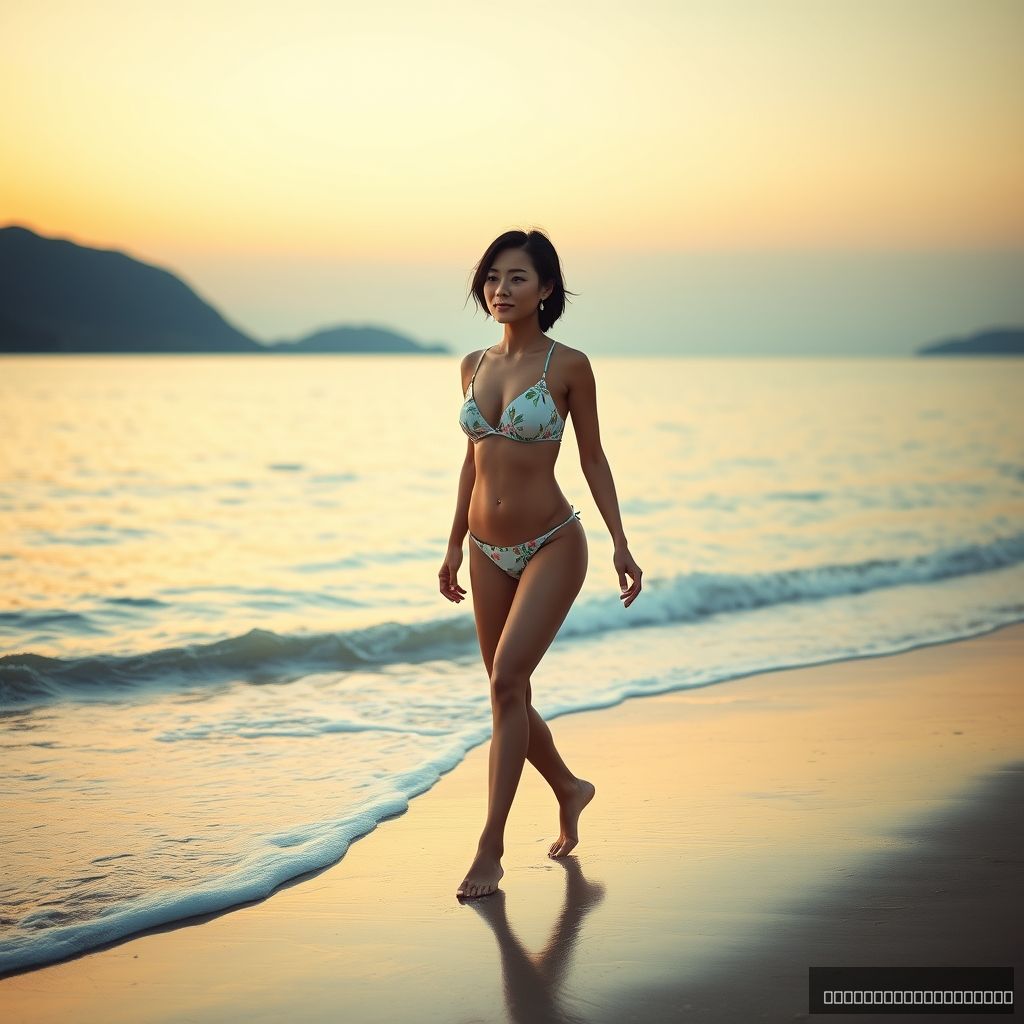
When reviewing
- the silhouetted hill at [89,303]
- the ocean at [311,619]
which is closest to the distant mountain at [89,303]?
the silhouetted hill at [89,303]

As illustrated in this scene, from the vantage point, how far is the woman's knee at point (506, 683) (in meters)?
4.29

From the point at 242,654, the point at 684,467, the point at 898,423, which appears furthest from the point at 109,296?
the point at 242,654

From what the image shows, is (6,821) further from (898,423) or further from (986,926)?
(898,423)

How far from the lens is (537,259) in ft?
14.8

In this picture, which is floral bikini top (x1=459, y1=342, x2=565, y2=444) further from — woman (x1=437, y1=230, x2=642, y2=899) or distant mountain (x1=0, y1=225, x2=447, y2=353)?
distant mountain (x1=0, y1=225, x2=447, y2=353)

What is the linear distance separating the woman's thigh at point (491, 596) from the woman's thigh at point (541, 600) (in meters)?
0.06

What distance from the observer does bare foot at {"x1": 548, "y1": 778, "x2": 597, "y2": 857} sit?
4.74 m

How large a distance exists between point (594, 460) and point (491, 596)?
2.18 feet

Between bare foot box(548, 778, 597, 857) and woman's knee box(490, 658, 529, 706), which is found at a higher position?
woman's knee box(490, 658, 529, 706)

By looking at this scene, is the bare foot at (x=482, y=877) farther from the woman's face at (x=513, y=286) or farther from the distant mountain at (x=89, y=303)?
the distant mountain at (x=89, y=303)

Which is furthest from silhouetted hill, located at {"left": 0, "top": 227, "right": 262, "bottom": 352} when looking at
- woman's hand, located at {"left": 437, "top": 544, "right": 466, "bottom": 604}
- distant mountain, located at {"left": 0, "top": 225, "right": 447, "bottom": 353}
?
woman's hand, located at {"left": 437, "top": 544, "right": 466, "bottom": 604}

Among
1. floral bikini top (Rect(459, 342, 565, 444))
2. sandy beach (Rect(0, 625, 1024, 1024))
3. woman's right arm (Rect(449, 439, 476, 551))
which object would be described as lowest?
sandy beach (Rect(0, 625, 1024, 1024))

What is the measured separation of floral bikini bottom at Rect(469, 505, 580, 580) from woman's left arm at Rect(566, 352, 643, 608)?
15 cm

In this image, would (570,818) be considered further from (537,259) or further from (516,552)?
(537,259)
